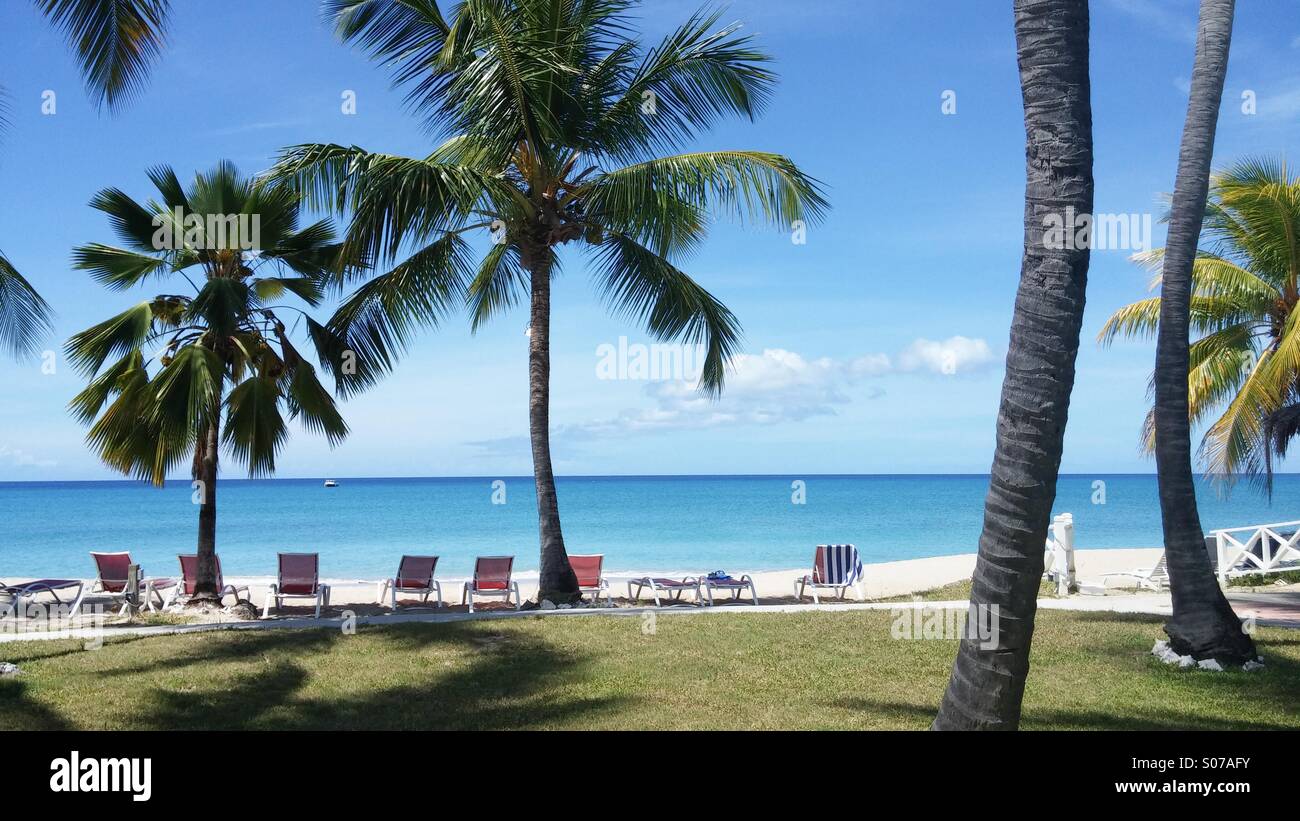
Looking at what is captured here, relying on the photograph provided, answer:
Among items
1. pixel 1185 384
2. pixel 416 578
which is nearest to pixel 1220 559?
pixel 1185 384

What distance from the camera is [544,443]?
42.3 ft

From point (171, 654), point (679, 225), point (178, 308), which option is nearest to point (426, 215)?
point (679, 225)

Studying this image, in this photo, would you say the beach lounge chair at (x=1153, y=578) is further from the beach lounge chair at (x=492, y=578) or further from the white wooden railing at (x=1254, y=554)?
the beach lounge chair at (x=492, y=578)

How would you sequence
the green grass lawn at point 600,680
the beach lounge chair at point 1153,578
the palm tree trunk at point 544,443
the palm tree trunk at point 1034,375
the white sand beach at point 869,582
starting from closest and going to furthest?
the palm tree trunk at point 1034,375 < the green grass lawn at point 600,680 < the palm tree trunk at point 544,443 < the beach lounge chair at point 1153,578 < the white sand beach at point 869,582

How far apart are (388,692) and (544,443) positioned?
5621 millimetres

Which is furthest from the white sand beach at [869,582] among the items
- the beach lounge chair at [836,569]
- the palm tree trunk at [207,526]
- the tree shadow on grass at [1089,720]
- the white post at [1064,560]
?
the tree shadow on grass at [1089,720]

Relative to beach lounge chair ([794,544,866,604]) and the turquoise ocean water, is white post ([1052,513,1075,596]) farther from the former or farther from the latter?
the turquoise ocean water

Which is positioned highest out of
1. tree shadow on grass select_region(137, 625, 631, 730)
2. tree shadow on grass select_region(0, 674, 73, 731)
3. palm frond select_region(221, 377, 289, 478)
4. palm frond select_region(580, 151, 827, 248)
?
palm frond select_region(580, 151, 827, 248)

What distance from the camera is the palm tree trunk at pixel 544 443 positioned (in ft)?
41.4

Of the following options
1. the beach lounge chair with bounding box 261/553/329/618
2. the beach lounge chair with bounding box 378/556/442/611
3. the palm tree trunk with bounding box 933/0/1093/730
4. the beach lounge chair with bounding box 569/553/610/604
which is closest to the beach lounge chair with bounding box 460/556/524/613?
the beach lounge chair with bounding box 378/556/442/611

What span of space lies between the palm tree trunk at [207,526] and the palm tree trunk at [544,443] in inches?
165

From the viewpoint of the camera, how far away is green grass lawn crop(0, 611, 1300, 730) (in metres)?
6.69

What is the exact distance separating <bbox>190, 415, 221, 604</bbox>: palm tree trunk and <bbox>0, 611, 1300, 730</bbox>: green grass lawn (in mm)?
2887
